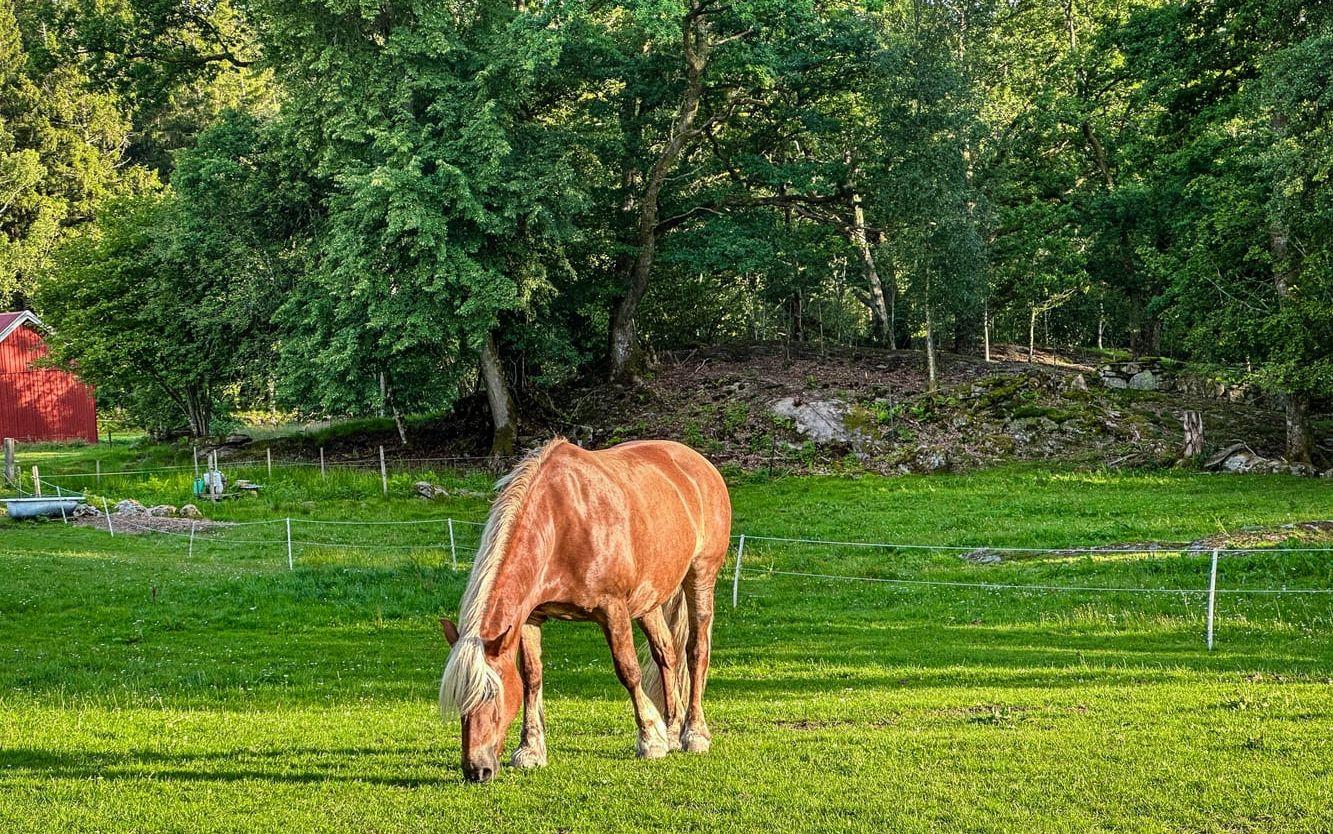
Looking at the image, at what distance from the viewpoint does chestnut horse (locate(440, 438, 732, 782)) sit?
23.2 ft

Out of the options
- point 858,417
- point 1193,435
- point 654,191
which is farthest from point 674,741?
point 654,191

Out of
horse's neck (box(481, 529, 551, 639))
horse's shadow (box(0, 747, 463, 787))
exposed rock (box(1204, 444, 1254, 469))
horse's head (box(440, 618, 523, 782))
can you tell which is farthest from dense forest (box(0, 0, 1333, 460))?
horse's head (box(440, 618, 523, 782))

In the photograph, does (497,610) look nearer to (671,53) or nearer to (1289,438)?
(1289,438)

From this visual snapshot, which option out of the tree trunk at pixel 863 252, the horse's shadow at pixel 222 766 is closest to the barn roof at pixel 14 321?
the tree trunk at pixel 863 252

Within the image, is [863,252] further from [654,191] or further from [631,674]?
[631,674]

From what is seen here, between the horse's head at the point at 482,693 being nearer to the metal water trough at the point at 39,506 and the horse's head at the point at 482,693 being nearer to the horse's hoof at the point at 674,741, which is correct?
the horse's hoof at the point at 674,741

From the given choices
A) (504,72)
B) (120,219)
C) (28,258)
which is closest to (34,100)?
(28,258)

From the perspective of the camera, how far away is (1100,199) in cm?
3381

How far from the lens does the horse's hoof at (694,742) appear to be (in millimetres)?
8453

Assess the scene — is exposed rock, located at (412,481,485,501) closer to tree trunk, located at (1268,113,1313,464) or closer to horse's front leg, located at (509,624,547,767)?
horse's front leg, located at (509,624,547,767)

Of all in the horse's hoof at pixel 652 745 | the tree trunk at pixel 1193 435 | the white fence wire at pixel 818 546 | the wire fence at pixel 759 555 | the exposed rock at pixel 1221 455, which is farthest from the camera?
the tree trunk at pixel 1193 435

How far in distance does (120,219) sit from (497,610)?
37.5 m

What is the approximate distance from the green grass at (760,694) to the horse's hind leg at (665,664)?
386mm

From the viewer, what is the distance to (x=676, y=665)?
356 inches
